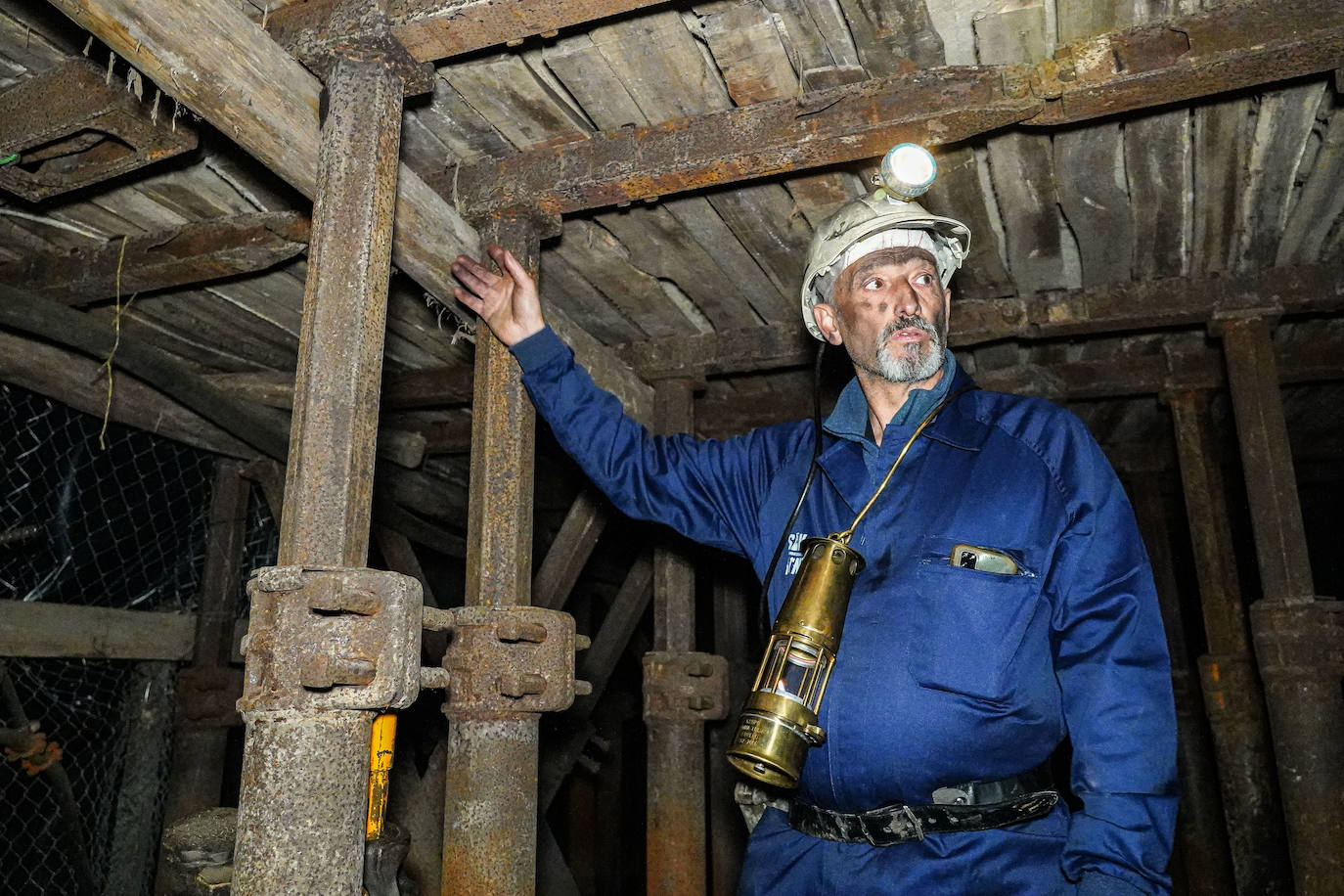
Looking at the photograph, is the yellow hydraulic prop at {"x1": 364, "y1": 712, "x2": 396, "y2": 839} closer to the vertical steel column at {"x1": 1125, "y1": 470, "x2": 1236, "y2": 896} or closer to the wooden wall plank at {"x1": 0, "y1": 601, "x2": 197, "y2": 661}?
the wooden wall plank at {"x1": 0, "y1": 601, "x2": 197, "y2": 661}

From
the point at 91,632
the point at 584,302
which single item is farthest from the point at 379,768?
the point at 91,632

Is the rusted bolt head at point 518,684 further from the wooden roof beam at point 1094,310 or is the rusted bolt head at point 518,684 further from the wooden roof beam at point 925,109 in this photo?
the wooden roof beam at point 1094,310

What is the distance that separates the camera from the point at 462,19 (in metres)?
2.15

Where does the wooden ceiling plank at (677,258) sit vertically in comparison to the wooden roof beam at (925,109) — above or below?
above

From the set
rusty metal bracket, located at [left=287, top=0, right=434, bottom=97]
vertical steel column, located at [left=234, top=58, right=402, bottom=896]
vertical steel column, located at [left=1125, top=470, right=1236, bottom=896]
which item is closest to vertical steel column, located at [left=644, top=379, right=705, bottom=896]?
vertical steel column, located at [left=234, top=58, right=402, bottom=896]

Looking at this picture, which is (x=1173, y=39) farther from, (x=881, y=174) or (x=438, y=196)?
(x=438, y=196)

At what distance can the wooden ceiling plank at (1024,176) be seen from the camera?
2.38 meters

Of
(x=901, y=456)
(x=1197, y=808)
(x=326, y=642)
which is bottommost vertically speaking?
(x=1197, y=808)

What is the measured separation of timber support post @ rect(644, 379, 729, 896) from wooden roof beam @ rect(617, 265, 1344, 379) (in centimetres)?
94

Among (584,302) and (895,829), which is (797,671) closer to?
(895,829)

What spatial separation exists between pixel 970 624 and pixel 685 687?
2.14m

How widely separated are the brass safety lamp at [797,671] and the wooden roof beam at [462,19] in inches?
51.0

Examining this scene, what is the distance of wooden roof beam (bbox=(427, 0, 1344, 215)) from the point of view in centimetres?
230

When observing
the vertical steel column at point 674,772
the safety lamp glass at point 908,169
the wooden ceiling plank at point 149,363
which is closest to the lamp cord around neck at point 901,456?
the safety lamp glass at point 908,169
